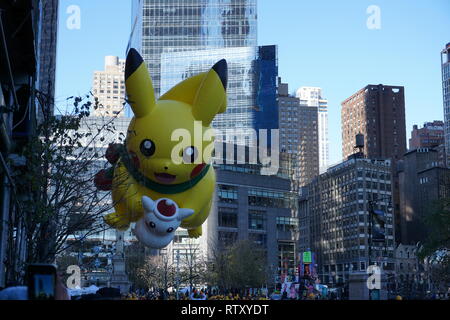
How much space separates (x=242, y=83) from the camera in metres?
113

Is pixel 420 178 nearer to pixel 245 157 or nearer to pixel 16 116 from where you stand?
pixel 245 157

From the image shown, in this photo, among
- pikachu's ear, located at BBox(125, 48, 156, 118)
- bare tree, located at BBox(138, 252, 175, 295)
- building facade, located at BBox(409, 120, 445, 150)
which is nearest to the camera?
pikachu's ear, located at BBox(125, 48, 156, 118)

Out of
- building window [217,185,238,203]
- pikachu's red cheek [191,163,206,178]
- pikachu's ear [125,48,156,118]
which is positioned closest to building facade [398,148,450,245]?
Result: building window [217,185,238,203]

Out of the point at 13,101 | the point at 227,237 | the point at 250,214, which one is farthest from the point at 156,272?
the point at 13,101

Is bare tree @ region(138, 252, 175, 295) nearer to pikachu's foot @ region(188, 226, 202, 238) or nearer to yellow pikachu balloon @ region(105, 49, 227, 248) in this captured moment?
pikachu's foot @ region(188, 226, 202, 238)

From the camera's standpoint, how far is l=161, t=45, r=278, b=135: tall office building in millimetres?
109938

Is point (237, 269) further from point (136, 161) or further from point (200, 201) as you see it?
point (136, 161)

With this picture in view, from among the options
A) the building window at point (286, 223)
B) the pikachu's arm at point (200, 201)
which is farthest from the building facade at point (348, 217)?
the pikachu's arm at point (200, 201)

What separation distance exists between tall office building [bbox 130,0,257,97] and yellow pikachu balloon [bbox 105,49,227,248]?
87.2 m

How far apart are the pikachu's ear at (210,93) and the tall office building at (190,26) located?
287ft

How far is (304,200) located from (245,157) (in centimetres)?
4174

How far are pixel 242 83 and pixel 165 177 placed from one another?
91.5m

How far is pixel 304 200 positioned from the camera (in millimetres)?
140625
